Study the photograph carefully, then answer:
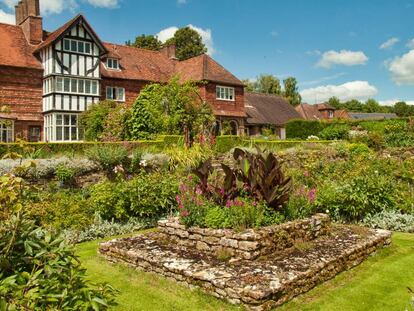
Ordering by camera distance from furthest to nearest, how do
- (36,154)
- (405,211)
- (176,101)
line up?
1. (176,101)
2. (36,154)
3. (405,211)

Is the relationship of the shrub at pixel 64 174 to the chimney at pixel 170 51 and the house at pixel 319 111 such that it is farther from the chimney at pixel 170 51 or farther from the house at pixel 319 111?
the house at pixel 319 111

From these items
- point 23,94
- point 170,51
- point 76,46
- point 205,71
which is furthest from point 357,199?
point 170,51

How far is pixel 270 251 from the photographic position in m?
6.61

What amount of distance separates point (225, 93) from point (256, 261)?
27.7m

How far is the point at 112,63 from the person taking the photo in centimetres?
2970

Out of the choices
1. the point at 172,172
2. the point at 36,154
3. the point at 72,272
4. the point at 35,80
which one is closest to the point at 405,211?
the point at 172,172

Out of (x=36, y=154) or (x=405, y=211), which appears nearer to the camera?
(x=405, y=211)

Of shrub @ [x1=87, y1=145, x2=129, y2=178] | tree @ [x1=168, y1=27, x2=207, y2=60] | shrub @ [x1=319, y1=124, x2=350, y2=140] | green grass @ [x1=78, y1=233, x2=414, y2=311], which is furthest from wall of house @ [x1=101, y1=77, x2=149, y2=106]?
green grass @ [x1=78, y1=233, x2=414, y2=311]

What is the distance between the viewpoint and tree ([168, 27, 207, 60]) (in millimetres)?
47812

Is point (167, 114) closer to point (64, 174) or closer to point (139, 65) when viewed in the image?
point (64, 174)

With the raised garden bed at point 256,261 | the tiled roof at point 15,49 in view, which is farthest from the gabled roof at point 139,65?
the raised garden bed at point 256,261

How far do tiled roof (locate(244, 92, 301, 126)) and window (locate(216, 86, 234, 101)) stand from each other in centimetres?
375

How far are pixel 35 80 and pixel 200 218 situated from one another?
903 inches

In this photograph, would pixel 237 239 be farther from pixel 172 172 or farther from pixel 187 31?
pixel 187 31
